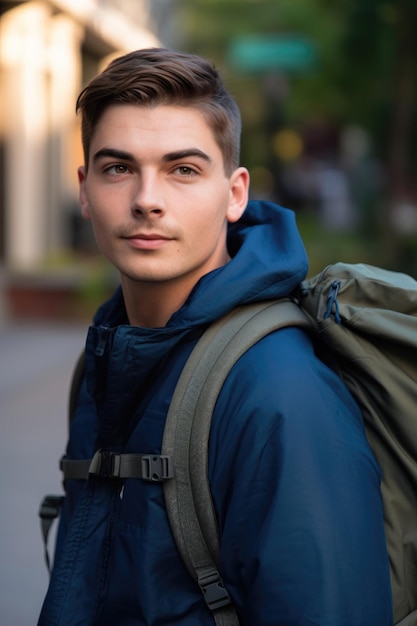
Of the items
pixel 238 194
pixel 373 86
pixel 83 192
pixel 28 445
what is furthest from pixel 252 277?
pixel 373 86

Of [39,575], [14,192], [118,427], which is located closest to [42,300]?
[14,192]

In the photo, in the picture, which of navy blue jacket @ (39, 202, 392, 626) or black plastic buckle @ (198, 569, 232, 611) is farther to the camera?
black plastic buckle @ (198, 569, 232, 611)

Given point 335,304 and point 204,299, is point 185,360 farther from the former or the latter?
point 335,304

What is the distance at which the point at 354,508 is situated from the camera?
5.47 feet

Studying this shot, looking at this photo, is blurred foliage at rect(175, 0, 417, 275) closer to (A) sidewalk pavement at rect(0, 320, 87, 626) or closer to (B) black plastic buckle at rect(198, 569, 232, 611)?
(A) sidewalk pavement at rect(0, 320, 87, 626)

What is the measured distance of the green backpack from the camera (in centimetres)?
177

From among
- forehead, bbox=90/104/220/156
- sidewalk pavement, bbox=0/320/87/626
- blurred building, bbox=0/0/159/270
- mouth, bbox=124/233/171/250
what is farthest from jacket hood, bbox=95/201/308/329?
blurred building, bbox=0/0/159/270

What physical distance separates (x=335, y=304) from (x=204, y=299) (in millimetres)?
260

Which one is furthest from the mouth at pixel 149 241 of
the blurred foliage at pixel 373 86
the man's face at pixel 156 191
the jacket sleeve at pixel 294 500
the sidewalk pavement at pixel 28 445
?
the blurred foliage at pixel 373 86

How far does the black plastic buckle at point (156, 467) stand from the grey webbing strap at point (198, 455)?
0.01m

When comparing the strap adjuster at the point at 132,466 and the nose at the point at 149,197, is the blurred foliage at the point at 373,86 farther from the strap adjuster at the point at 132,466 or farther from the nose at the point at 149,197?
the strap adjuster at the point at 132,466

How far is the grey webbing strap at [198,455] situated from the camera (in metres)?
1.76

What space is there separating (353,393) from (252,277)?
0.30 metres

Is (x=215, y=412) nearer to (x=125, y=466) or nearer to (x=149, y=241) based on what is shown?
(x=125, y=466)
